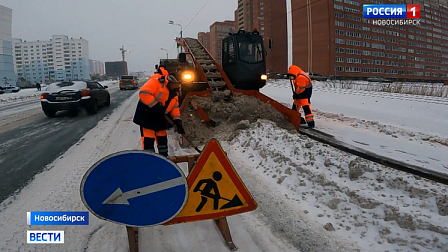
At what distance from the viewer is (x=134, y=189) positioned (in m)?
2.45

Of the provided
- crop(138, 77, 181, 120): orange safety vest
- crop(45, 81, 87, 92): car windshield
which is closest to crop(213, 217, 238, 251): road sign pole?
crop(138, 77, 181, 120): orange safety vest

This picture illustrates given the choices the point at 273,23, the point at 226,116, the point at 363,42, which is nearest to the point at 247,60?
the point at 226,116

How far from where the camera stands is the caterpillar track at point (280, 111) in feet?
14.4

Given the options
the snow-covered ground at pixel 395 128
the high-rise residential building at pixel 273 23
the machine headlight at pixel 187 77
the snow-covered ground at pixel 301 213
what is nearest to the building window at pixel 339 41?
the high-rise residential building at pixel 273 23

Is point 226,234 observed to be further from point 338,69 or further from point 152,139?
point 338,69

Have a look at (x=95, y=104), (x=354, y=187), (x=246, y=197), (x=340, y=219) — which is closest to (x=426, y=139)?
(x=354, y=187)

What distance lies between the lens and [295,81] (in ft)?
26.9

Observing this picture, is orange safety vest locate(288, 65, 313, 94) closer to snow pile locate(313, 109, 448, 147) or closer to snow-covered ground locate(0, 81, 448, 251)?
snow pile locate(313, 109, 448, 147)

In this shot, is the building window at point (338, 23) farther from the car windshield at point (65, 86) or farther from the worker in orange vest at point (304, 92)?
the worker in orange vest at point (304, 92)

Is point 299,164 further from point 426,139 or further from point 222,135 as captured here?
point 426,139

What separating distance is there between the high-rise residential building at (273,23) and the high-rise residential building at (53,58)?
75.1 m

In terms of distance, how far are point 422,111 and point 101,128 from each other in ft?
35.1

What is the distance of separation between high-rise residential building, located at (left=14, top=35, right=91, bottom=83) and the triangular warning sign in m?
133

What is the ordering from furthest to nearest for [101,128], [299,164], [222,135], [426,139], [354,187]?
[101,128] → [222,135] → [426,139] → [299,164] → [354,187]
